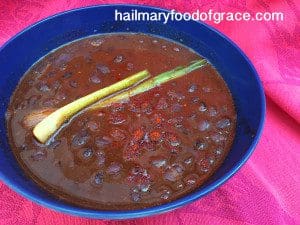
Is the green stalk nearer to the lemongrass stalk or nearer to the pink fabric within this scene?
the lemongrass stalk

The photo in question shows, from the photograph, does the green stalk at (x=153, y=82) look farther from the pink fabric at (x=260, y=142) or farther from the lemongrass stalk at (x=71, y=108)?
the pink fabric at (x=260, y=142)

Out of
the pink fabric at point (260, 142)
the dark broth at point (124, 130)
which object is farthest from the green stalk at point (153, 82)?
the pink fabric at point (260, 142)

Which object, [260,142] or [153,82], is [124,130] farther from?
[260,142]

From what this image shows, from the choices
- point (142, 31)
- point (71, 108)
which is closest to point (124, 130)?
point (71, 108)

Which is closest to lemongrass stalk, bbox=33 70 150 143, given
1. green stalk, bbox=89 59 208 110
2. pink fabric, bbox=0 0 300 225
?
green stalk, bbox=89 59 208 110

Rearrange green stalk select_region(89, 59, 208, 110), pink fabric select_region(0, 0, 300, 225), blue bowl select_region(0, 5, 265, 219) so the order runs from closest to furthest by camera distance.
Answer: blue bowl select_region(0, 5, 265, 219), pink fabric select_region(0, 0, 300, 225), green stalk select_region(89, 59, 208, 110)

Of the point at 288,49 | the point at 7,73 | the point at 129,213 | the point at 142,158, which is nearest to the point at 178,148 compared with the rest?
the point at 142,158

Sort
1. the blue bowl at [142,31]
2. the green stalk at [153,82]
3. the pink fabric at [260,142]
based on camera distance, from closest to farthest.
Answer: the blue bowl at [142,31] < the pink fabric at [260,142] < the green stalk at [153,82]
